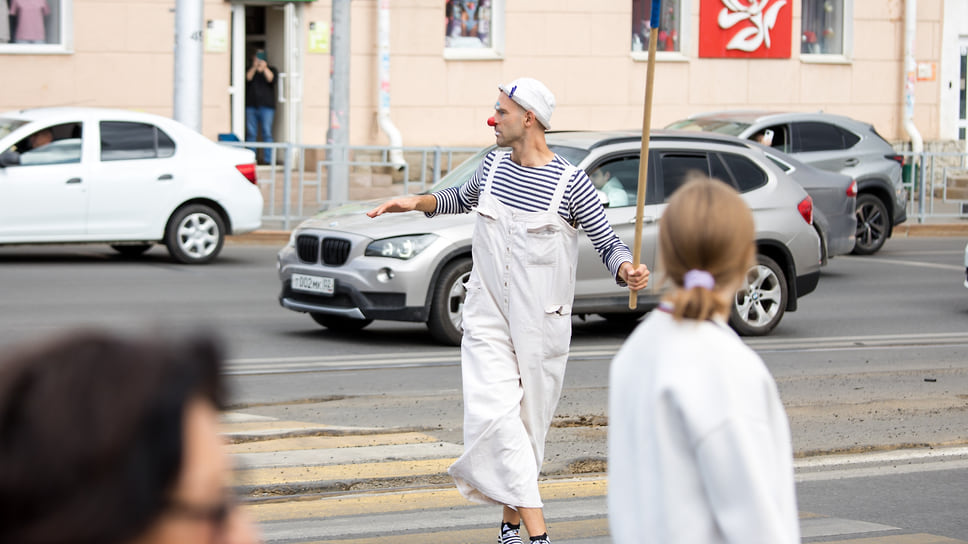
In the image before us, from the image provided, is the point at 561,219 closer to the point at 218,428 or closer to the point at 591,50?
the point at 218,428

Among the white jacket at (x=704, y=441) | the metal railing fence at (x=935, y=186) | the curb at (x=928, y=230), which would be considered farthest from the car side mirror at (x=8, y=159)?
the metal railing fence at (x=935, y=186)

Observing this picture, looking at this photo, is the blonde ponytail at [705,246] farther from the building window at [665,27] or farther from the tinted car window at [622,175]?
the building window at [665,27]

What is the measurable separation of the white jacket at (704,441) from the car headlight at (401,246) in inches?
311

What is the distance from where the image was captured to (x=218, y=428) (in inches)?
54.5

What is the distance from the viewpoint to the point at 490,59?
25703mm

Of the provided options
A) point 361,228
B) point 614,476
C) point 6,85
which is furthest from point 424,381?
point 6,85

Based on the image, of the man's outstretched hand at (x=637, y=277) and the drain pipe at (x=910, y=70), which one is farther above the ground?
the drain pipe at (x=910, y=70)

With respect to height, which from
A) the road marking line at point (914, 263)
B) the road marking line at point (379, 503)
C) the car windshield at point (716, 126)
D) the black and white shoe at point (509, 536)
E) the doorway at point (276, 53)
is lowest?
the road marking line at point (914, 263)

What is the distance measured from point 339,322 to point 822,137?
30.5 ft

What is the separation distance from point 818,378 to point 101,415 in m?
8.82

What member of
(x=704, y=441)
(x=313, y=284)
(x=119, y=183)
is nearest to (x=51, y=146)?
(x=119, y=183)

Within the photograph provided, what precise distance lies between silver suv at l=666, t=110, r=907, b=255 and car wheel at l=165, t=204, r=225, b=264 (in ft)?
19.8

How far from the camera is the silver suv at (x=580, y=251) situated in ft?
35.2

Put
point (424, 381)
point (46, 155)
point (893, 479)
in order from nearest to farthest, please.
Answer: point (893, 479), point (424, 381), point (46, 155)
